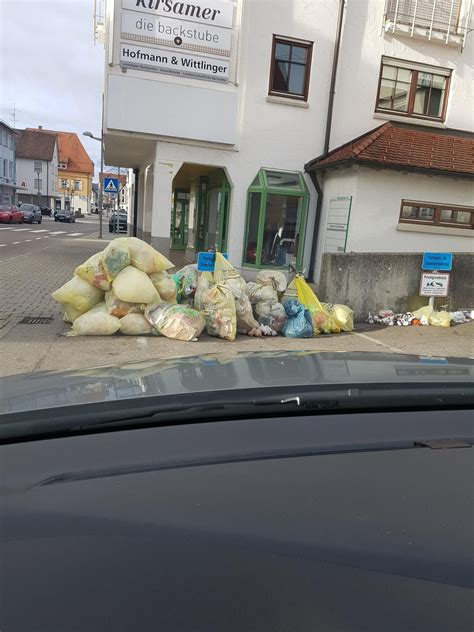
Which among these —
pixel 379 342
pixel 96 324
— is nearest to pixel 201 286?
pixel 96 324

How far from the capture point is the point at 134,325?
23.7ft

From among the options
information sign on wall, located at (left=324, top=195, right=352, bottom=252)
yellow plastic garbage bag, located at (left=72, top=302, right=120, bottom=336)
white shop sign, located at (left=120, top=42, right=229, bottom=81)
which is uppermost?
white shop sign, located at (left=120, top=42, right=229, bottom=81)

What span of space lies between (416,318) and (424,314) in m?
0.17

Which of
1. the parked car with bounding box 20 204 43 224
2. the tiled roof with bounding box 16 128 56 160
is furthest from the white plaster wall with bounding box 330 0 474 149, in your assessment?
the tiled roof with bounding box 16 128 56 160

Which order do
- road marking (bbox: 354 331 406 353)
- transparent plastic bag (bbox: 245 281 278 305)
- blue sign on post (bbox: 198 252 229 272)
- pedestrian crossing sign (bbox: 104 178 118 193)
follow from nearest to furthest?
Answer: 1. road marking (bbox: 354 331 406 353)
2. blue sign on post (bbox: 198 252 229 272)
3. transparent plastic bag (bbox: 245 281 278 305)
4. pedestrian crossing sign (bbox: 104 178 118 193)

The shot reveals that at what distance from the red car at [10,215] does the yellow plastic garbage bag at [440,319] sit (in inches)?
1659

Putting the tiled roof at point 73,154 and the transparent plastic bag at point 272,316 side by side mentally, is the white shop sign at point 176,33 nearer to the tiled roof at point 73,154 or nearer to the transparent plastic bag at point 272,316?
the transparent plastic bag at point 272,316

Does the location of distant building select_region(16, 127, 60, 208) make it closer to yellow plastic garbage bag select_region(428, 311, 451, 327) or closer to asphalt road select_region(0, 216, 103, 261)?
asphalt road select_region(0, 216, 103, 261)

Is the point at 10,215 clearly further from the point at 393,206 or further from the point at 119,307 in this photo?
the point at 119,307

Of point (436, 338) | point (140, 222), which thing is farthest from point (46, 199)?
point (436, 338)

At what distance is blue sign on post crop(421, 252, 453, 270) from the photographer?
31.3ft

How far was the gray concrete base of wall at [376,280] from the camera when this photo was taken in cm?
933

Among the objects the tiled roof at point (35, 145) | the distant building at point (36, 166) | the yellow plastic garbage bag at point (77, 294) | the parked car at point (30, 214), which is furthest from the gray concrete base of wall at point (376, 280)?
the tiled roof at point (35, 145)

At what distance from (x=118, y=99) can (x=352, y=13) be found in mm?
6119
